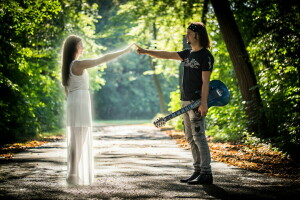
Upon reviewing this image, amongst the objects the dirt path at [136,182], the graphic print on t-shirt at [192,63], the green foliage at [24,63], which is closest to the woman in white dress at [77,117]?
the dirt path at [136,182]

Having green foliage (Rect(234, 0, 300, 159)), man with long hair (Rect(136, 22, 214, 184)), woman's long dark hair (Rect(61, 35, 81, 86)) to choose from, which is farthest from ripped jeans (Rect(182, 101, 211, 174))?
green foliage (Rect(234, 0, 300, 159))

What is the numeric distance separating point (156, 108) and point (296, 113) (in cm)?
5150

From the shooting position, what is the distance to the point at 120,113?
56.4m

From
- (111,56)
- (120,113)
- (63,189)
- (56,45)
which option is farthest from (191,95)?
(120,113)

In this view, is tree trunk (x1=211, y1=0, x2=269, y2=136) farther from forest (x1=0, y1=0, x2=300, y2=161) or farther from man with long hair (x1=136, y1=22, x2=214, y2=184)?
man with long hair (x1=136, y1=22, x2=214, y2=184)

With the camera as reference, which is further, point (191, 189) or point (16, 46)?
point (16, 46)

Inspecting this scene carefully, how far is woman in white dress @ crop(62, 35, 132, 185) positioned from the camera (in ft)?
18.3

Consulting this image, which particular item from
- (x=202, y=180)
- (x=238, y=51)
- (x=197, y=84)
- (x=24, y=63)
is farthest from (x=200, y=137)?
(x=24, y=63)

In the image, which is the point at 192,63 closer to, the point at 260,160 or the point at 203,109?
the point at 203,109

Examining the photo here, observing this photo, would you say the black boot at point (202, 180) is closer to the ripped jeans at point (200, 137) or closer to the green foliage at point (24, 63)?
the ripped jeans at point (200, 137)

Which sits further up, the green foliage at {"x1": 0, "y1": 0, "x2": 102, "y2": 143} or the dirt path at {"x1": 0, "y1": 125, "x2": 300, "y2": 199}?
the green foliage at {"x1": 0, "y1": 0, "x2": 102, "y2": 143}

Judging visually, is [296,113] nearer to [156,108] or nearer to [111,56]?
[111,56]

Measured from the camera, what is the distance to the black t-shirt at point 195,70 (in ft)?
18.4

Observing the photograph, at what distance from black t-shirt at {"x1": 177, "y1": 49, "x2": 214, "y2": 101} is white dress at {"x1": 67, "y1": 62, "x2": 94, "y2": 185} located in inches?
52.9
